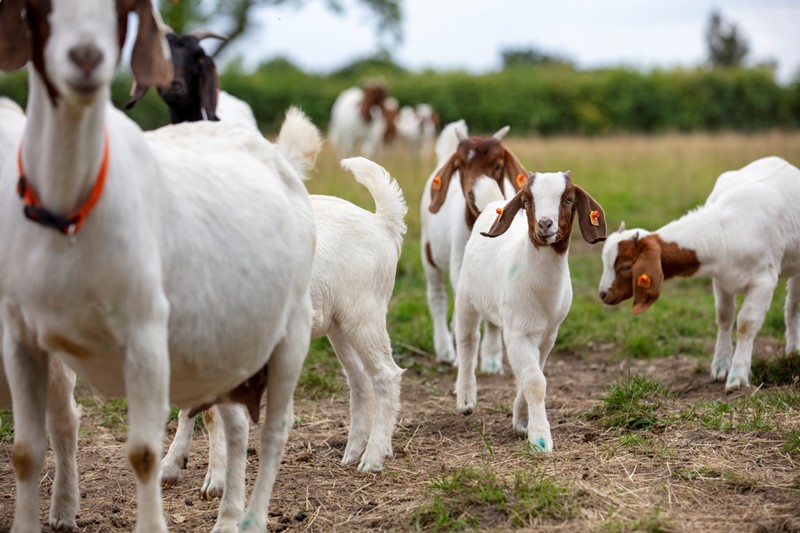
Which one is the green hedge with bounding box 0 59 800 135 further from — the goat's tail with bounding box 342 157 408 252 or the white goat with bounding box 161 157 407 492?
the white goat with bounding box 161 157 407 492

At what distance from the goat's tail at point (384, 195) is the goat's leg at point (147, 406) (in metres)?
2.72

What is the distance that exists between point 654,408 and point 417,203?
314 inches

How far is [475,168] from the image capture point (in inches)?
312

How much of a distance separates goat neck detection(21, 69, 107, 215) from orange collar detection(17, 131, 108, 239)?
2 centimetres

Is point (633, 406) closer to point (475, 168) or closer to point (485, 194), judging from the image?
point (485, 194)

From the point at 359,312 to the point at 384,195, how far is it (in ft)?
2.53

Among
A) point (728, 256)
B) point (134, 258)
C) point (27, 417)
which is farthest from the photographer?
point (728, 256)

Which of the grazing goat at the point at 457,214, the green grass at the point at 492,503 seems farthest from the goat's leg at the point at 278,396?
the grazing goat at the point at 457,214

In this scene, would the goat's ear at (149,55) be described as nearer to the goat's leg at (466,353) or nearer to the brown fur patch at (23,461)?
the brown fur patch at (23,461)

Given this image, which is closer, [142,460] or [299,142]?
[142,460]

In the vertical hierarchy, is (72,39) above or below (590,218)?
above

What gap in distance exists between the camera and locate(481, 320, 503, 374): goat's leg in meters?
8.17

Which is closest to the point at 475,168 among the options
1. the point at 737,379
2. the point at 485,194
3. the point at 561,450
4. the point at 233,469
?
the point at 485,194

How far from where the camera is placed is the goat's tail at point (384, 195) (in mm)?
6047
